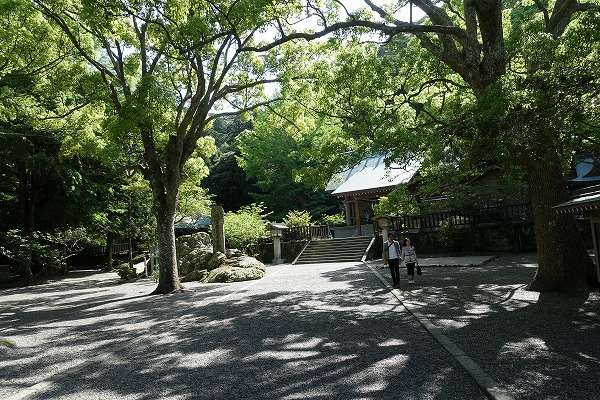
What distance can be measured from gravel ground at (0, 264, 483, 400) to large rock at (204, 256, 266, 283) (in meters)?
4.01

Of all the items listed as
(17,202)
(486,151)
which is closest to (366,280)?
(486,151)

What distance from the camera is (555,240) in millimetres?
10156

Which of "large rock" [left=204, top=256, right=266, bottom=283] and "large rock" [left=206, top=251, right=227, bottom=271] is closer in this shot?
"large rock" [left=204, top=256, right=266, bottom=283]

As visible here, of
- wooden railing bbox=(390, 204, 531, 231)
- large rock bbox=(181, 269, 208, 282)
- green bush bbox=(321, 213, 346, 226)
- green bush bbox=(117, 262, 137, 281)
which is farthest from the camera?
green bush bbox=(321, 213, 346, 226)

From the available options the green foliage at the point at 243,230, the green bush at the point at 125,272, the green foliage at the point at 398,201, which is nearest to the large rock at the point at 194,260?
the green bush at the point at 125,272

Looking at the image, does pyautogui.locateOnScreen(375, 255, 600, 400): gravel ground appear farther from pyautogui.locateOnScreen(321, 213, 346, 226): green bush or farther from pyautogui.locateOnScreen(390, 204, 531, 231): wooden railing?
pyautogui.locateOnScreen(321, 213, 346, 226): green bush

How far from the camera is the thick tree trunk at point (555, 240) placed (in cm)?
1002

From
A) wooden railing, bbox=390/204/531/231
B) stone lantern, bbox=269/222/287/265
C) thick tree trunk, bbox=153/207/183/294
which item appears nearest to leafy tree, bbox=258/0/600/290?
thick tree trunk, bbox=153/207/183/294

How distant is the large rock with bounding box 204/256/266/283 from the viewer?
16.5 meters

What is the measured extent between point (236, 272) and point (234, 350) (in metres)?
10.4

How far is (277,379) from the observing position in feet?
16.4

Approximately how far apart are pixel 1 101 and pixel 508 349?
47.2ft

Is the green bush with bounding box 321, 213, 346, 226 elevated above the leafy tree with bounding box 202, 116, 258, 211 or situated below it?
below

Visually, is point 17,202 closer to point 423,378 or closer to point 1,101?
point 1,101
